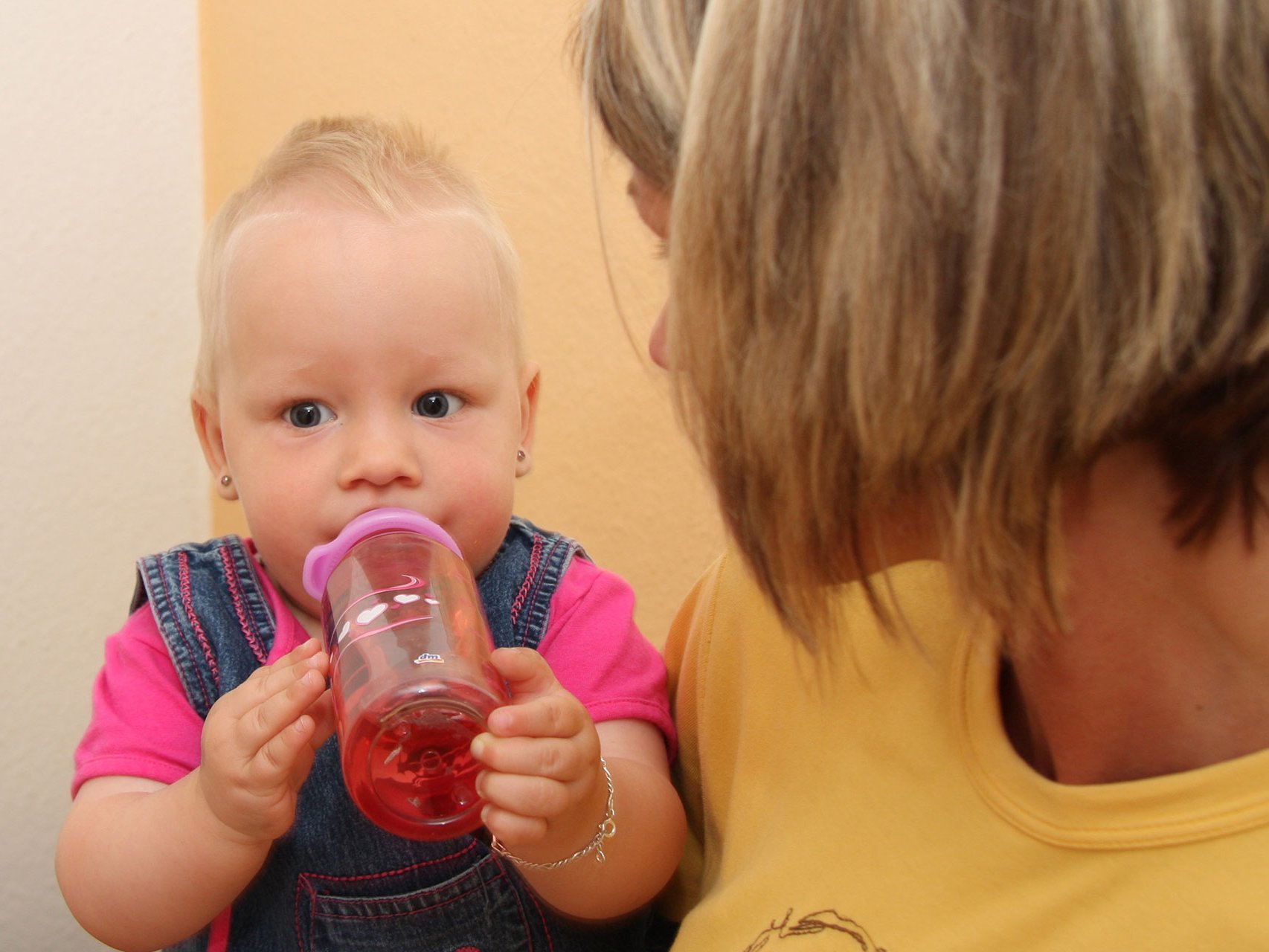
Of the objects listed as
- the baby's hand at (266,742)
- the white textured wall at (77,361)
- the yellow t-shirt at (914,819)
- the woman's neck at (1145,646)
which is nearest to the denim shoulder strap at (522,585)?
the yellow t-shirt at (914,819)

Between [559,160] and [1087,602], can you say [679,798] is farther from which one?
[559,160]

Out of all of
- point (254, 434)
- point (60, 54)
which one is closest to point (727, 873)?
point (254, 434)

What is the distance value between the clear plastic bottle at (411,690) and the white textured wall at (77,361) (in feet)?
2.50

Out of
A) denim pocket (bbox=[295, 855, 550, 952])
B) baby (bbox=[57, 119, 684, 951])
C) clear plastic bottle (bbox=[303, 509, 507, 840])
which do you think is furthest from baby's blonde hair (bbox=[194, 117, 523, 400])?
denim pocket (bbox=[295, 855, 550, 952])

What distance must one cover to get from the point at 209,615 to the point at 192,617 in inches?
0.5

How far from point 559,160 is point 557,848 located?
37.3 inches

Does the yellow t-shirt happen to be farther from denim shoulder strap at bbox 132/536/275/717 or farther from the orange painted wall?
the orange painted wall

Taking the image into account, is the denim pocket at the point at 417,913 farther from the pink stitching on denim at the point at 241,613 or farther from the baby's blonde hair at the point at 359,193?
the baby's blonde hair at the point at 359,193

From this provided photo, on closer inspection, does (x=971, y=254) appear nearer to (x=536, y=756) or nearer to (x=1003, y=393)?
(x=1003, y=393)

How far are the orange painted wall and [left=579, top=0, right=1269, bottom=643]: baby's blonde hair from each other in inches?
35.0

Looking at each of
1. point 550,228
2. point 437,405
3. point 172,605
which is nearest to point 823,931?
point 437,405

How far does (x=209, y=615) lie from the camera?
0.90 metres

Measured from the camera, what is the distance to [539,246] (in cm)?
145

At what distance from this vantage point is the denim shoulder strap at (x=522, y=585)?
932mm
